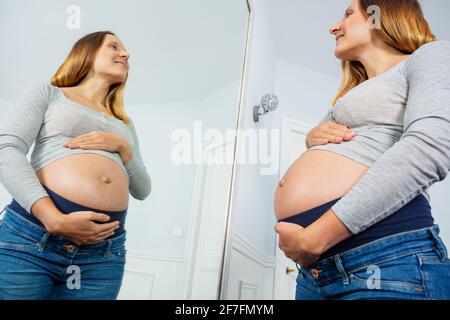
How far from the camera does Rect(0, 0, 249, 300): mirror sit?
1.70ft

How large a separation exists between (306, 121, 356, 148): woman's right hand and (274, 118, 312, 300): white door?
1.16 metres

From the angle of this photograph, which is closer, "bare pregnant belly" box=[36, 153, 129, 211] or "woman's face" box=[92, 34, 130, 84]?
"bare pregnant belly" box=[36, 153, 129, 211]

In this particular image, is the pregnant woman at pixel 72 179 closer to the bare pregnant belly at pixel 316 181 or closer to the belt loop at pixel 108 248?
the belt loop at pixel 108 248

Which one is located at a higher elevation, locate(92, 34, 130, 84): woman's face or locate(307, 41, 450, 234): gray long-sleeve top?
locate(92, 34, 130, 84): woman's face

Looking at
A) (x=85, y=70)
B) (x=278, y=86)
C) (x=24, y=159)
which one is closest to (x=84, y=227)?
(x=24, y=159)

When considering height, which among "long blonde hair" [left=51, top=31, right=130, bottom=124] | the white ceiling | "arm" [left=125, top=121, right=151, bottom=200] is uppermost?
the white ceiling

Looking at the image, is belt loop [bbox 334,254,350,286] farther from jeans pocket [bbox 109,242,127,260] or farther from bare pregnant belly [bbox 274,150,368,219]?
jeans pocket [bbox 109,242,127,260]

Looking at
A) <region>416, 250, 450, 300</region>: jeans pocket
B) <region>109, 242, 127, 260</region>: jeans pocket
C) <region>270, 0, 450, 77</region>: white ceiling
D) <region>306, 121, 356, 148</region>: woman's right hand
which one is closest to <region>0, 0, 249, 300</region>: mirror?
<region>109, 242, 127, 260</region>: jeans pocket

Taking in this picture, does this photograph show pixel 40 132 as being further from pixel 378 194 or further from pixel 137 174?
pixel 378 194

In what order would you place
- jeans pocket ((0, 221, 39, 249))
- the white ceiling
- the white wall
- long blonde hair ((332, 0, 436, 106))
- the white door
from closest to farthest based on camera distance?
jeans pocket ((0, 221, 39, 249)) < long blonde hair ((332, 0, 436, 106)) < the white wall < the white door < the white ceiling

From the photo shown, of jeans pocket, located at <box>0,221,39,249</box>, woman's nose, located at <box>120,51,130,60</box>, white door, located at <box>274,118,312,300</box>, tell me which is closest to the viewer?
jeans pocket, located at <box>0,221,39,249</box>

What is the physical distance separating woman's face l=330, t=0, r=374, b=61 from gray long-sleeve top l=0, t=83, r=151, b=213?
683 millimetres
